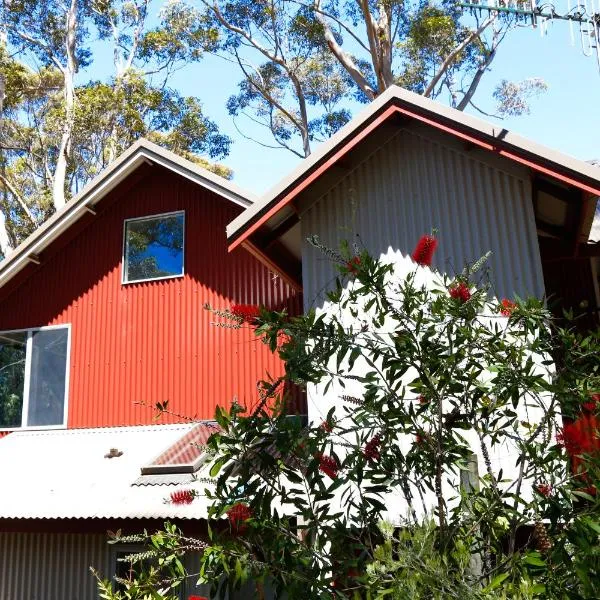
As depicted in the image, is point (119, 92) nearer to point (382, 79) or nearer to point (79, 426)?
point (382, 79)

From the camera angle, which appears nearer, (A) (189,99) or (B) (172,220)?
(B) (172,220)

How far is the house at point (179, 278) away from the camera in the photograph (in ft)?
33.4

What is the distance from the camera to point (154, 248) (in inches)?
573

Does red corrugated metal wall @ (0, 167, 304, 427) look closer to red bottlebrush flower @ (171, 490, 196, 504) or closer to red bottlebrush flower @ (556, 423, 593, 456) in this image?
red bottlebrush flower @ (171, 490, 196, 504)

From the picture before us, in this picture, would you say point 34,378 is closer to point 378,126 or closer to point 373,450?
point 378,126

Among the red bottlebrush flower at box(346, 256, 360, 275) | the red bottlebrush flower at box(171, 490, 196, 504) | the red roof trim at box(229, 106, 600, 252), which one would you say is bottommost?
the red bottlebrush flower at box(171, 490, 196, 504)

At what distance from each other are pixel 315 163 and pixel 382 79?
15.7 m

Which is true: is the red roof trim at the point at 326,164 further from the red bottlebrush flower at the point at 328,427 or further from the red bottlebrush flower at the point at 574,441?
the red bottlebrush flower at the point at 574,441

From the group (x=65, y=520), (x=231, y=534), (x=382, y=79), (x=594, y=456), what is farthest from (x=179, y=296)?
(x=382, y=79)

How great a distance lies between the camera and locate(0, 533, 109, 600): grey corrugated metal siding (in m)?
12.6

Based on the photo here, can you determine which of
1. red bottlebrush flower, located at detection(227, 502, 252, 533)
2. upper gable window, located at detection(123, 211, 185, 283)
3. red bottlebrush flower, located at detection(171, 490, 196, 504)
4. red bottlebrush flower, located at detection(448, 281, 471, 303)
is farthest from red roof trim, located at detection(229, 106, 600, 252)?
red bottlebrush flower, located at detection(227, 502, 252, 533)

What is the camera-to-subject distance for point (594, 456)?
13.1 feet

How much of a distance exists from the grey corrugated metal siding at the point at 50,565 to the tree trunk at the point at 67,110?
17.3m

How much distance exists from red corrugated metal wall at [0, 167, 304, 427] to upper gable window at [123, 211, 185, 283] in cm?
17
